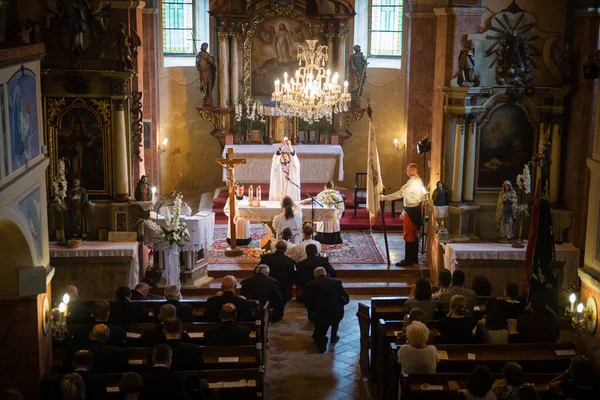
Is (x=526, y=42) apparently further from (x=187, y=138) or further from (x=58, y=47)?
(x=187, y=138)

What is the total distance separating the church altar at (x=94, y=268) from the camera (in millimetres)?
14484

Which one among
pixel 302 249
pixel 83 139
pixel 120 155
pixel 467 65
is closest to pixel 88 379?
pixel 302 249

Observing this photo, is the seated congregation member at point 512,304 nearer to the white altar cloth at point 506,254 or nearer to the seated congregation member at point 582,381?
the seated congregation member at point 582,381

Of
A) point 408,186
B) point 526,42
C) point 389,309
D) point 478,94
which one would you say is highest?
point 526,42

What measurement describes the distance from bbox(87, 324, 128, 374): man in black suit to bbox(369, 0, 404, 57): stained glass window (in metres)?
16.6

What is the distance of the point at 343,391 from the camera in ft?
37.7

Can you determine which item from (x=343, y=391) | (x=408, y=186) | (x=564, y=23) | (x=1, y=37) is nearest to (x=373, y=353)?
(x=343, y=391)

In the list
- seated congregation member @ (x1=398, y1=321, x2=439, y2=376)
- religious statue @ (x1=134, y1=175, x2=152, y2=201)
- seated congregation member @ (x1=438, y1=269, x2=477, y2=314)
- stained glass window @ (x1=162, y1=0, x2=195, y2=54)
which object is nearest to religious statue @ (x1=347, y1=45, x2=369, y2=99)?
stained glass window @ (x1=162, y1=0, x2=195, y2=54)

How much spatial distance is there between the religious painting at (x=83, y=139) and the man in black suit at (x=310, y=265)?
3.81 metres

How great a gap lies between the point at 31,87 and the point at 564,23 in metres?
9.40

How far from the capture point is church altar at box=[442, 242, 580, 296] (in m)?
14.6

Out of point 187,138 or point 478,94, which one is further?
point 187,138

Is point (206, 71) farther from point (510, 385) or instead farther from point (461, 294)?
point (510, 385)

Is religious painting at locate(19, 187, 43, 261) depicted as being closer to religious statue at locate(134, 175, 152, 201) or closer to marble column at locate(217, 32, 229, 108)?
religious statue at locate(134, 175, 152, 201)
